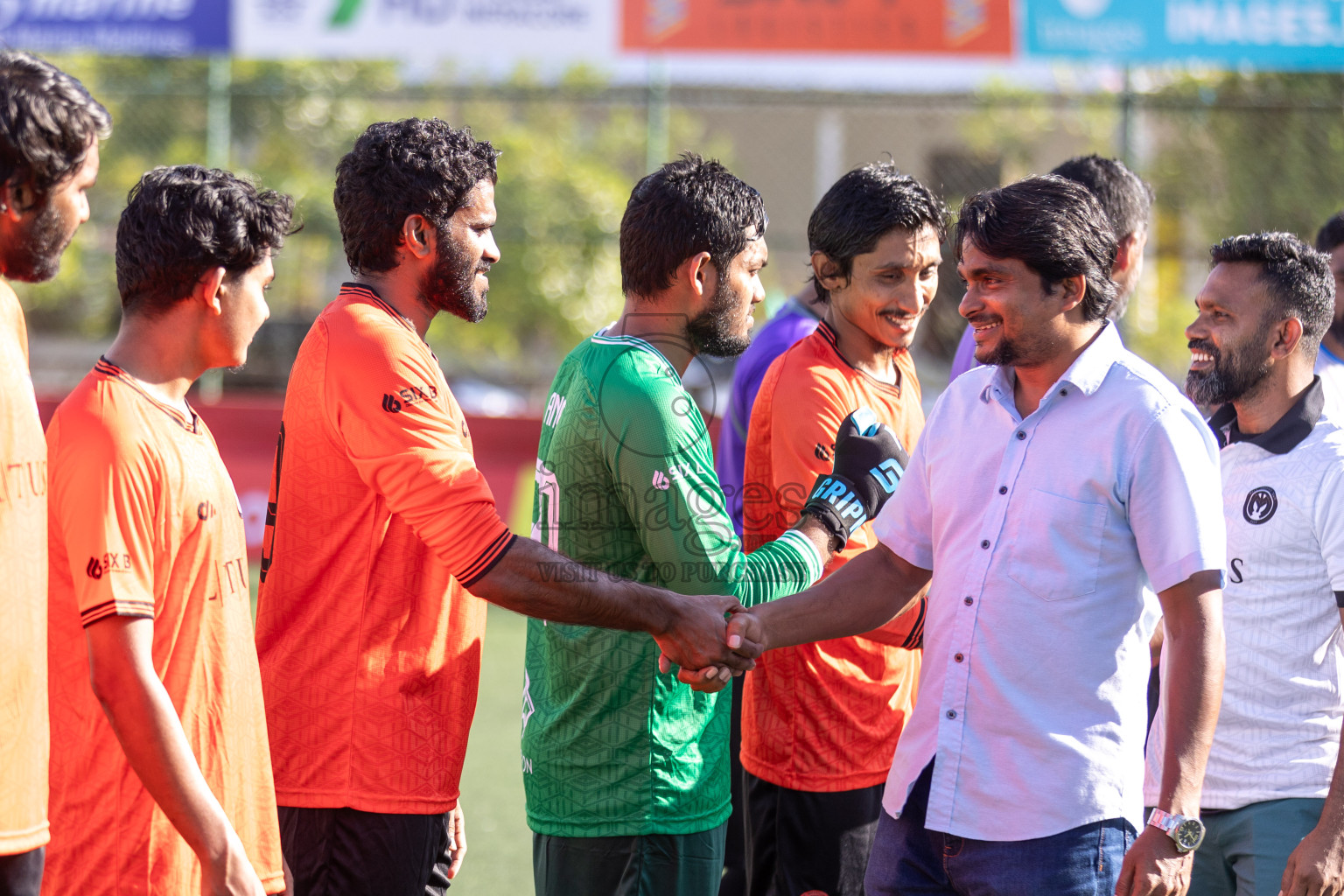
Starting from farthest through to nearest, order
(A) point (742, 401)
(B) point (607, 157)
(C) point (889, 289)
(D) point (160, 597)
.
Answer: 1. (B) point (607, 157)
2. (A) point (742, 401)
3. (C) point (889, 289)
4. (D) point (160, 597)

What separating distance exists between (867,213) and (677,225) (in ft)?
2.69

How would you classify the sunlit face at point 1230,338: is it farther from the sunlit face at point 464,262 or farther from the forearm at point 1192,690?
the sunlit face at point 464,262

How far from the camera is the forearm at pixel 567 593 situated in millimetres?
2809

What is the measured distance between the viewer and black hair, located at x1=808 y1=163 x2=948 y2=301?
12.3 feet

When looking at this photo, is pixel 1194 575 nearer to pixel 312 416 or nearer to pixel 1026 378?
pixel 1026 378

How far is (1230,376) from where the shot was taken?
139 inches

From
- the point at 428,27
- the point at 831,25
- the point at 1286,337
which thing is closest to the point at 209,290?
the point at 1286,337

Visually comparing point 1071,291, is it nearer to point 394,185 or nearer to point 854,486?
point 854,486

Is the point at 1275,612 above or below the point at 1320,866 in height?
above

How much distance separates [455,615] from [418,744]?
30 cm

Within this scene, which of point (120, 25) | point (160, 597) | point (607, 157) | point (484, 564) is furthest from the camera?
point (607, 157)

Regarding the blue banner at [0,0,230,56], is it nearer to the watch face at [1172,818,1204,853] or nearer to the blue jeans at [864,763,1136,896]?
the blue jeans at [864,763,1136,896]

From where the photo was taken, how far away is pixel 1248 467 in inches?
135

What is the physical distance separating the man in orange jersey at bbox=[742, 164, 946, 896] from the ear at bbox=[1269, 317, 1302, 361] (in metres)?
0.95
